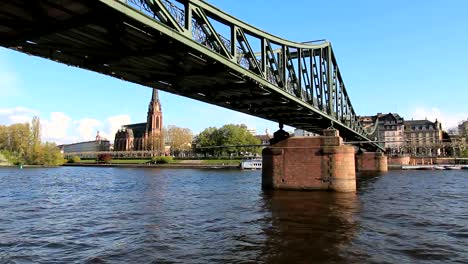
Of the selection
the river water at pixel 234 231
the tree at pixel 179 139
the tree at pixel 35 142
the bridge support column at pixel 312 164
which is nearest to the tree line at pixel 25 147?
the tree at pixel 35 142

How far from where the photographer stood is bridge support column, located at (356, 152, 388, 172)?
280 feet

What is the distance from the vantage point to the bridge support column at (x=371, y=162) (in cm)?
8531

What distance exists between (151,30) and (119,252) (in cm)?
792

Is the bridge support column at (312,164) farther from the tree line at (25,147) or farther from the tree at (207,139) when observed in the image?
the tree line at (25,147)

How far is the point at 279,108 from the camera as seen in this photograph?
3300 cm

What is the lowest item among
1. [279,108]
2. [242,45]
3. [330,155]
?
[330,155]

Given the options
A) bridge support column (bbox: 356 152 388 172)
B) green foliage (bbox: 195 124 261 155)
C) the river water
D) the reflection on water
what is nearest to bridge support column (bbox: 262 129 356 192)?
the reflection on water

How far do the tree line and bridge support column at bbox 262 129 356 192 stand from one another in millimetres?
106994

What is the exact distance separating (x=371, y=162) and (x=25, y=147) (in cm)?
10404

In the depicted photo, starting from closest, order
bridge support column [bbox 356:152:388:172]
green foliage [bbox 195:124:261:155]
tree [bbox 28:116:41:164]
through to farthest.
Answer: bridge support column [bbox 356:152:388:172] < tree [bbox 28:116:41:164] < green foliage [bbox 195:124:261:155]

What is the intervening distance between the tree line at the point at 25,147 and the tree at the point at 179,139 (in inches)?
1819

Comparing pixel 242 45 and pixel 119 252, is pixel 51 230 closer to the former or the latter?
pixel 119 252

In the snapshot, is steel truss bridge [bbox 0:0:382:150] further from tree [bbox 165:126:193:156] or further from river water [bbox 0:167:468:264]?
tree [bbox 165:126:193:156]

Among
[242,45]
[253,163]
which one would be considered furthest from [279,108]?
[253,163]
